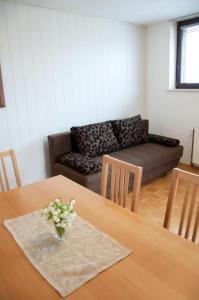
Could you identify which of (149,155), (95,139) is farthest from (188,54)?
(95,139)

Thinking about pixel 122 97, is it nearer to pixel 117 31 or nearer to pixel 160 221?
pixel 117 31

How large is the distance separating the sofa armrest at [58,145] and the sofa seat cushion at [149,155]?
0.63 m

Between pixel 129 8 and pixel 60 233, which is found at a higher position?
pixel 129 8

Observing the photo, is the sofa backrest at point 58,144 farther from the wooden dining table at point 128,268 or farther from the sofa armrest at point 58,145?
the wooden dining table at point 128,268

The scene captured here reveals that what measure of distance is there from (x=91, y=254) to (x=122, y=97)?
334cm

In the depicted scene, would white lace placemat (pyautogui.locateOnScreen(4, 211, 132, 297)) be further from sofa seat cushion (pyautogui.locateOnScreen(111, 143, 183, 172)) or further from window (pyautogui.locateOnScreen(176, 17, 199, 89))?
window (pyautogui.locateOnScreen(176, 17, 199, 89))

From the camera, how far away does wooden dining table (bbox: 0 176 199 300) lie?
2.99 ft

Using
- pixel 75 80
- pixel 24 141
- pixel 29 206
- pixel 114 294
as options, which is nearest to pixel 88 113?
pixel 75 80

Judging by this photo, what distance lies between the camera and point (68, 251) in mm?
1146

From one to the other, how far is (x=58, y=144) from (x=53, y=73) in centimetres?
91

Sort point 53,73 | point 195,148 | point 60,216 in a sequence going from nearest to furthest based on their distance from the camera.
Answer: point 60,216, point 53,73, point 195,148

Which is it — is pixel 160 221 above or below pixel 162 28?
below

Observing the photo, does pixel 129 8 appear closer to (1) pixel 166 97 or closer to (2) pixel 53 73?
(2) pixel 53 73

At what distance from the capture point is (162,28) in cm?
401
